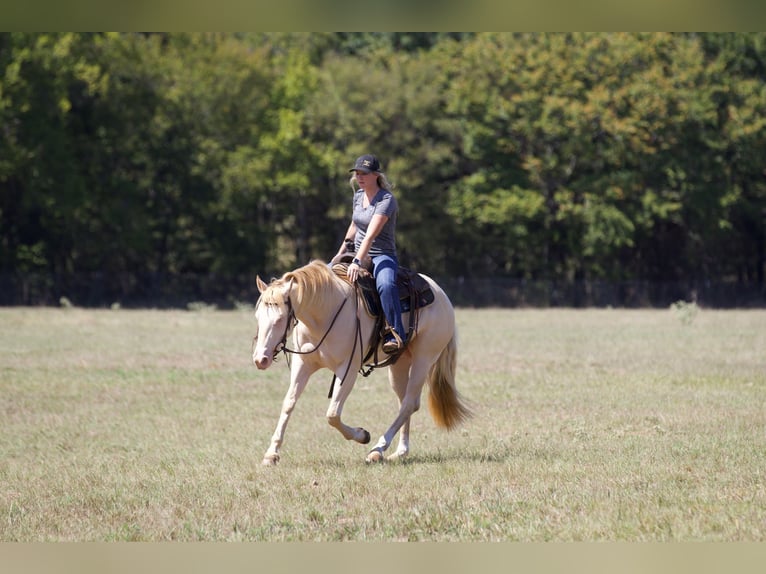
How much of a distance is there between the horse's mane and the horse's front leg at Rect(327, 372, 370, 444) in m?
0.83

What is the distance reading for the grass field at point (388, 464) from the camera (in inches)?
288

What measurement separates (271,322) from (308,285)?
639 millimetres

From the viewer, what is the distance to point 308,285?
969cm

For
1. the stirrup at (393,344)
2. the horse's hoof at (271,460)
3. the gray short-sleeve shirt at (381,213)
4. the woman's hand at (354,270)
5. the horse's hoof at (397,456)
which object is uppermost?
the gray short-sleeve shirt at (381,213)

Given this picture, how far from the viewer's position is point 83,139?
50.7m

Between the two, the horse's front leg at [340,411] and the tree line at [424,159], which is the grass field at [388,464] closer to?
the horse's front leg at [340,411]

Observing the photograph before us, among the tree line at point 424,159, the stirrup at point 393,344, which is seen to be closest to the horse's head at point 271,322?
the stirrup at point 393,344

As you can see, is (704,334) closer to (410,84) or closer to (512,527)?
(512,527)

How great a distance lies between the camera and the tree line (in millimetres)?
49844

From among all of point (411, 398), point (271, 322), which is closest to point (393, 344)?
point (411, 398)

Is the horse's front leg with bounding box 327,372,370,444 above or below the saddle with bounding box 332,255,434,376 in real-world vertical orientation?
below

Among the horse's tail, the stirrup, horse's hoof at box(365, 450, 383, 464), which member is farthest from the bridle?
the horse's tail

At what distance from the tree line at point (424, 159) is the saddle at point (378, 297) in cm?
3914

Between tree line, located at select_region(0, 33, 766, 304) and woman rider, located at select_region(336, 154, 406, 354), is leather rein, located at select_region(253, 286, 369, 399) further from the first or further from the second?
tree line, located at select_region(0, 33, 766, 304)
